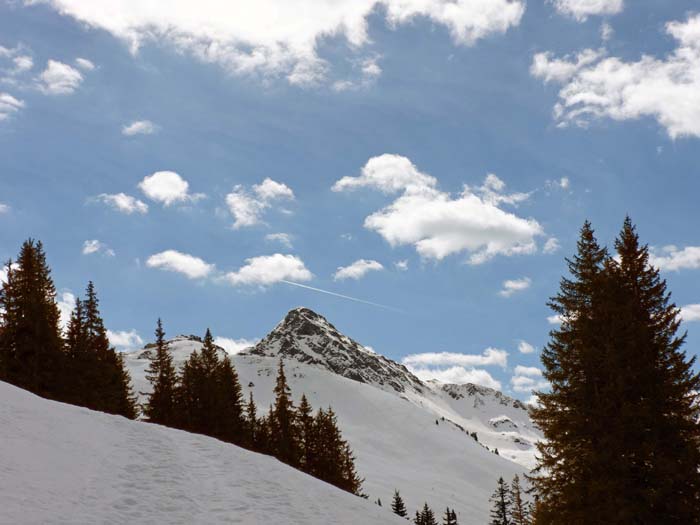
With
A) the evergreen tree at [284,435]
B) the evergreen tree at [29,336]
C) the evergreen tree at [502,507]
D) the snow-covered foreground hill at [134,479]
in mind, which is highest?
the evergreen tree at [29,336]

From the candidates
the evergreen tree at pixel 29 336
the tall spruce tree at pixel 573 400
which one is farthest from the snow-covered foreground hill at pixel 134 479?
the evergreen tree at pixel 29 336

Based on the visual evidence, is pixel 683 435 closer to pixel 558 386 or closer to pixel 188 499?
pixel 558 386

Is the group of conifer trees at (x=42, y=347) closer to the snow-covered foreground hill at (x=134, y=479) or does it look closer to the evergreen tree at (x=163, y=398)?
the evergreen tree at (x=163, y=398)

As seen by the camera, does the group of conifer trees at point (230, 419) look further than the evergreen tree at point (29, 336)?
Yes

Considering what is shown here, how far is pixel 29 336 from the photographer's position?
3584cm

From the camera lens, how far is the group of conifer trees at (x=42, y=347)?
116 ft

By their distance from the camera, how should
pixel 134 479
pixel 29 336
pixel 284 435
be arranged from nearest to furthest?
pixel 134 479, pixel 29 336, pixel 284 435

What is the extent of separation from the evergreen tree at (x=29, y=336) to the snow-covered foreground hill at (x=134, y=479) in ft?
47.0

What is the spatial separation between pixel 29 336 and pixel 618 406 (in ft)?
111

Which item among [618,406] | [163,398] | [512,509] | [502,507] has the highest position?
[163,398]

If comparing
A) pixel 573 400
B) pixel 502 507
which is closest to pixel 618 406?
pixel 573 400

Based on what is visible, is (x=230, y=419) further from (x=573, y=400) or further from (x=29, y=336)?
(x=573, y=400)

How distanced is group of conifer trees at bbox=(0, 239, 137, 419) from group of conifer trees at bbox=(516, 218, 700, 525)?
98.8 feet

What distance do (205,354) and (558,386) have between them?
37.9 metres
